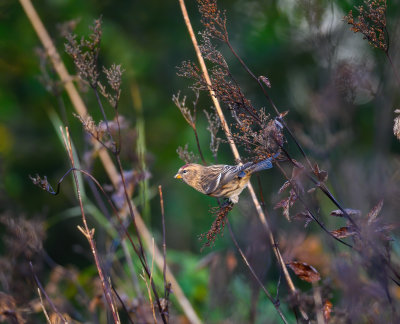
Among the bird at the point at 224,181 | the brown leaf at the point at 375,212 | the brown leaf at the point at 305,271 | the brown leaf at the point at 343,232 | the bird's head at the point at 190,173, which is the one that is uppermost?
the brown leaf at the point at 375,212

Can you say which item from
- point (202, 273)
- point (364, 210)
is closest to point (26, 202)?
point (202, 273)

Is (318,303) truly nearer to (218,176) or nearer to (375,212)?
(375,212)

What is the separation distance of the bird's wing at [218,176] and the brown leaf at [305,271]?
2.37ft

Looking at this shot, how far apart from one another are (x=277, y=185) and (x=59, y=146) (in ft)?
14.5

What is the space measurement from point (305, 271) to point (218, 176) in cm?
101

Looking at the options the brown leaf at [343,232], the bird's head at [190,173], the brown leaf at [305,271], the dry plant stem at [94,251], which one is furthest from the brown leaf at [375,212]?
the bird's head at [190,173]

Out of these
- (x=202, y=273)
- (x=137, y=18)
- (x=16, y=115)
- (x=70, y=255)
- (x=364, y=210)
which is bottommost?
(x=70, y=255)

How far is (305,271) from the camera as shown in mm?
1477

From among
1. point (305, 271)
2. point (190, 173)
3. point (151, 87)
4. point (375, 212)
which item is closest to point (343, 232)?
point (375, 212)

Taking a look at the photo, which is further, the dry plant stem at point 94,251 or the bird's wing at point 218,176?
the bird's wing at point 218,176

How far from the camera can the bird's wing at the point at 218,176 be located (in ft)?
7.43

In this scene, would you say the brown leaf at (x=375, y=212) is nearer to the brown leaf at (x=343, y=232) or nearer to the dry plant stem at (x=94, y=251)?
the brown leaf at (x=343, y=232)

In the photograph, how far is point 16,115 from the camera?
5902 millimetres

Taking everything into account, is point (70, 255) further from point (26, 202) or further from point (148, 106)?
point (148, 106)
